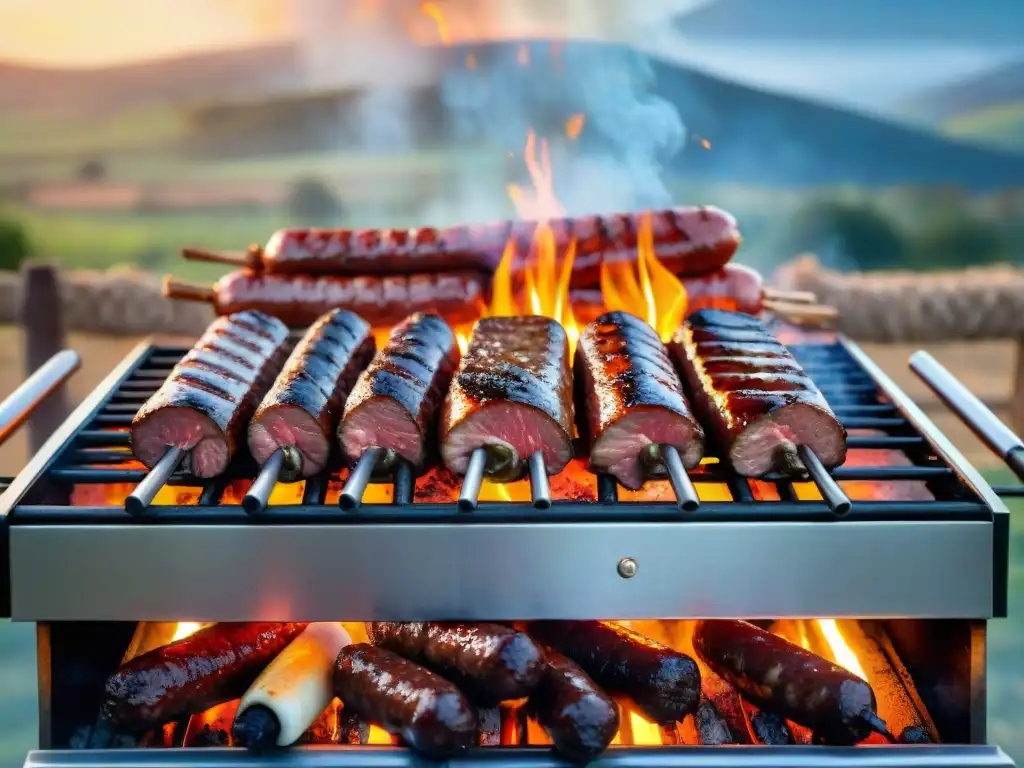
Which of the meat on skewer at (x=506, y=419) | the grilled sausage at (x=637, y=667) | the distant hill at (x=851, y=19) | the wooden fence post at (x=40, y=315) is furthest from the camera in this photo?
the distant hill at (x=851, y=19)

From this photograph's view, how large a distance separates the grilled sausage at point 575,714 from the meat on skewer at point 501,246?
1.61 metres

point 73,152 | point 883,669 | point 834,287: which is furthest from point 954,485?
point 73,152

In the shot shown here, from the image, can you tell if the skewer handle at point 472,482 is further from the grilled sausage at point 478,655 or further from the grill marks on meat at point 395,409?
the grilled sausage at point 478,655

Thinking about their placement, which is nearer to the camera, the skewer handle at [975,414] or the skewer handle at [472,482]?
the skewer handle at [472,482]

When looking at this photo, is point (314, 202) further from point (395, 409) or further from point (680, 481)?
point (680, 481)

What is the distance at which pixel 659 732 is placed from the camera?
7.62 ft

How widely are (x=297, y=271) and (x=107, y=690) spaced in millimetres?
1649

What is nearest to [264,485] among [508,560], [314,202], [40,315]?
[508,560]

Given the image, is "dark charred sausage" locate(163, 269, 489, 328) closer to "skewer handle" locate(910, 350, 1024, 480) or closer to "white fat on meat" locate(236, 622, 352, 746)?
Result: "white fat on meat" locate(236, 622, 352, 746)

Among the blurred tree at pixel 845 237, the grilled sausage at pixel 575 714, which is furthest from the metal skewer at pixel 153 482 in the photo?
the blurred tree at pixel 845 237

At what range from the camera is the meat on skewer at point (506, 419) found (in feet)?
7.34

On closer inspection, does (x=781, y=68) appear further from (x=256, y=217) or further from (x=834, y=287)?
(x=256, y=217)

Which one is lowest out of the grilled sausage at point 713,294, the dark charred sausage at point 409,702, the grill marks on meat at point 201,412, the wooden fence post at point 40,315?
the dark charred sausage at point 409,702

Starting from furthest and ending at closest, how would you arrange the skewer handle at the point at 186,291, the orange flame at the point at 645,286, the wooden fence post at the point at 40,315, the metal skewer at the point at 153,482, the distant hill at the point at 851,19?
the distant hill at the point at 851,19
the wooden fence post at the point at 40,315
the skewer handle at the point at 186,291
the orange flame at the point at 645,286
the metal skewer at the point at 153,482
